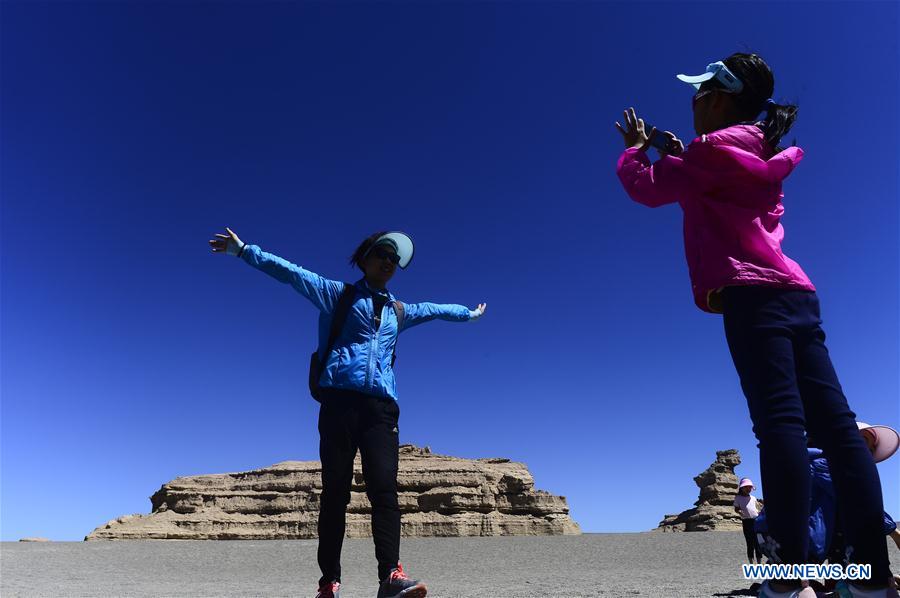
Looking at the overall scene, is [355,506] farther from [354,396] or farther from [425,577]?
[354,396]

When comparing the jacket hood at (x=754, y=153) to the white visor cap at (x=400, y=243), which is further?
the white visor cap at (x=400, y=243)

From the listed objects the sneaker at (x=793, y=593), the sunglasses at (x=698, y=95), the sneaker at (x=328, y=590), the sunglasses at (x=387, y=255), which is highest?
the sunglasses at (x=698, y=95)

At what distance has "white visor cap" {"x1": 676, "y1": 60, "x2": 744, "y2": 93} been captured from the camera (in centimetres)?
253

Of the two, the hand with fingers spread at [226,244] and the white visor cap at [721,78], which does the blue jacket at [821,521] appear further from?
the hand with fingers spread at [226,244]

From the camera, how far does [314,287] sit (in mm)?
4082

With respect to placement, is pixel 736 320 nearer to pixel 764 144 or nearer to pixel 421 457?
pixel 764 144

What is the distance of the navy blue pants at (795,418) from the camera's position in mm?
1910

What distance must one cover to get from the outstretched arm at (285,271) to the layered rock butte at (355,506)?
53984mm

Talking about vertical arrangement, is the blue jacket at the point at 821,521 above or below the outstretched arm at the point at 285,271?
below

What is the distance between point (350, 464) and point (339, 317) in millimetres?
960

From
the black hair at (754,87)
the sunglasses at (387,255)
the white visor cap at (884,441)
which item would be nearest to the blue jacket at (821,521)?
the white visor cap at (884,441)

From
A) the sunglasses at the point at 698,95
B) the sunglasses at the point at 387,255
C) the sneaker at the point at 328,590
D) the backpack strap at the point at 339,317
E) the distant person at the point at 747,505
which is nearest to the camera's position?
the sunglasses at the point at 698,95

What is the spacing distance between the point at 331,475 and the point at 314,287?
1.26 metres

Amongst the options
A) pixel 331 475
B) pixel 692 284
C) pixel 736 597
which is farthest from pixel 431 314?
pixel 736 597
